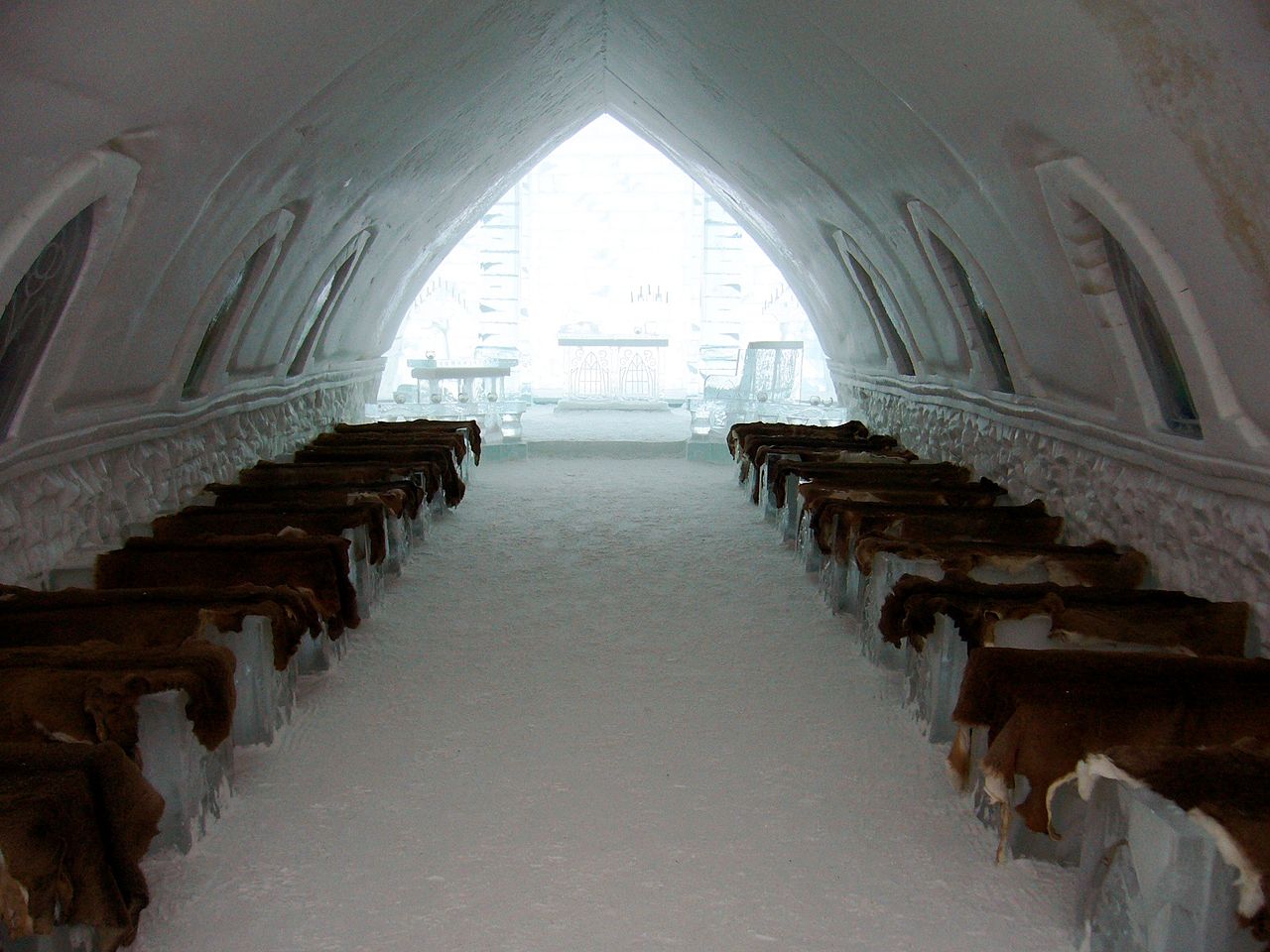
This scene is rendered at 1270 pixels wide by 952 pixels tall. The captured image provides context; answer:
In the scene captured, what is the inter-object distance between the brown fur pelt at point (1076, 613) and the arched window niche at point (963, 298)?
2.10 m

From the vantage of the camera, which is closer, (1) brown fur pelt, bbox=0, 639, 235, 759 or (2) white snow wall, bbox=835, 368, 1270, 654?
(1) brown fur pelt, bbox=0, 639, 235, 759

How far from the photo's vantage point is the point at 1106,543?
3781 mm

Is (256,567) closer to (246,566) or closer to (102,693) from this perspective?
(246,566)

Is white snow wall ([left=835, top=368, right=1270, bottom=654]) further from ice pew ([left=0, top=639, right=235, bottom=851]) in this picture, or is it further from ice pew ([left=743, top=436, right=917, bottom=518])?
ice pew ([left=0, top=639, right=235, bottom=851])

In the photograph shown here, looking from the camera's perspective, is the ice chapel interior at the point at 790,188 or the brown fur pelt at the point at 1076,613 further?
the brown fur pelt at the point at 1076,613

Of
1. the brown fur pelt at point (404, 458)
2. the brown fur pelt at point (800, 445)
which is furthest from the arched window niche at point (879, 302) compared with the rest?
the brown fur pelt at point (404, 458)

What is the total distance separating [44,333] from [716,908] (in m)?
2.76

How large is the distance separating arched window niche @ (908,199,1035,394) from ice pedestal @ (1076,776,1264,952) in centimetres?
331

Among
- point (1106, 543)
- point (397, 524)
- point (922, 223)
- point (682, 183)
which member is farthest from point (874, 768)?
point (682, 183)

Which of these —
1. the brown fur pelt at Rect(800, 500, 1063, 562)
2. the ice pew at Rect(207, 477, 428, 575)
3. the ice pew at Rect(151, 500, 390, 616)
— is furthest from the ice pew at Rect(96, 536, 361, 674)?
the brown fur pelt at Rect(800, 500, 1063, 562)

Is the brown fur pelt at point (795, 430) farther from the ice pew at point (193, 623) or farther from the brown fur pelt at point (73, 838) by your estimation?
the brown fur pelt at point (73, 838)

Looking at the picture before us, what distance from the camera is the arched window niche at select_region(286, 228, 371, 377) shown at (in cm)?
643

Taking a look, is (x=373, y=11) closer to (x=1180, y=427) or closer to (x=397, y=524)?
(x=397, y=524)

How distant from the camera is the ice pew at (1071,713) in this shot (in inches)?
88.2
